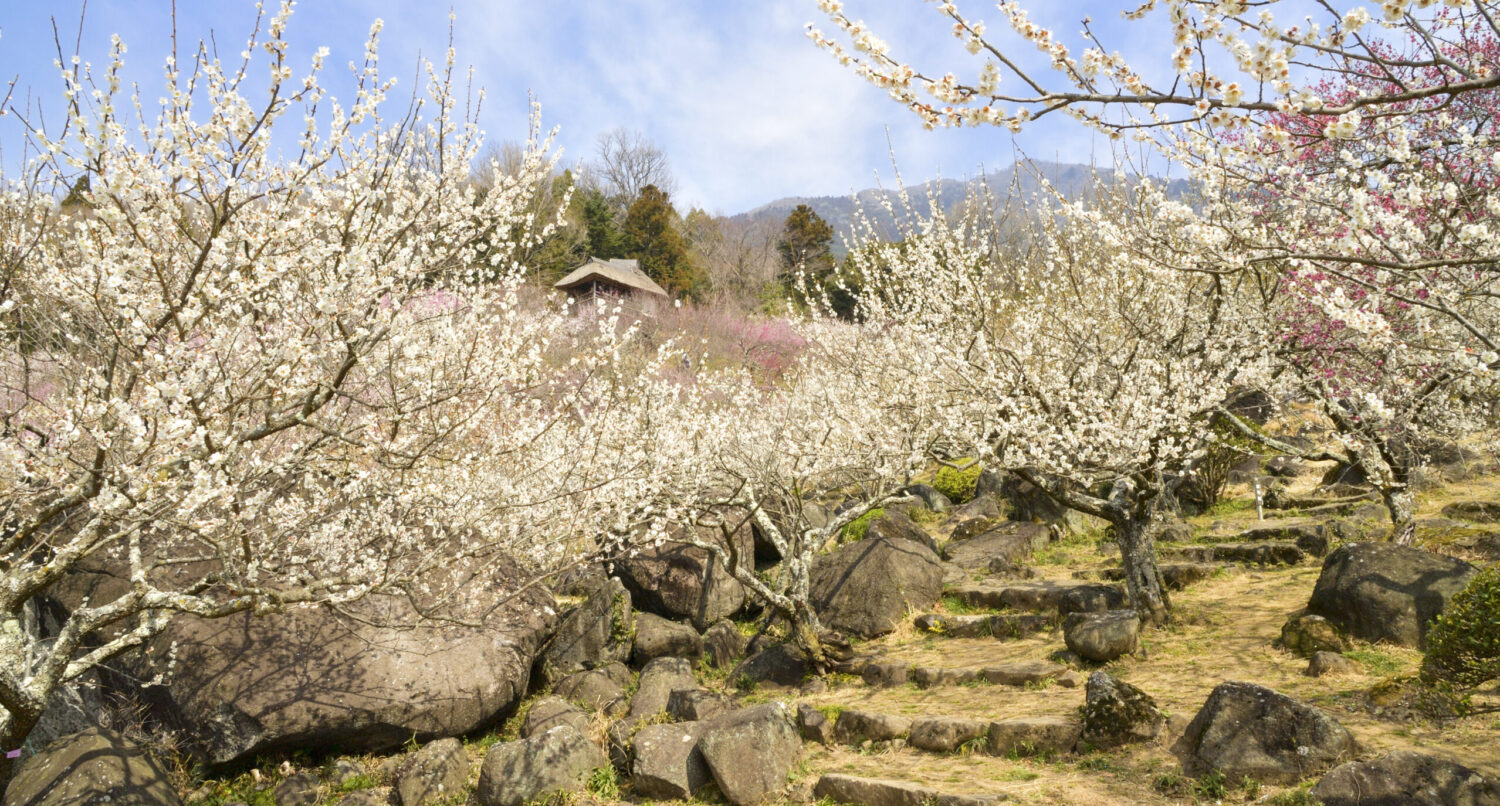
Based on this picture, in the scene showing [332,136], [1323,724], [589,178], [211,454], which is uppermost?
[589,178]

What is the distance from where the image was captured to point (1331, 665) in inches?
261

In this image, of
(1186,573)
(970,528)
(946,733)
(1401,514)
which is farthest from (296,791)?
(1401,514)

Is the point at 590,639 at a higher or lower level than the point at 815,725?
higher

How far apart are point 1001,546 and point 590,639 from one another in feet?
22.6

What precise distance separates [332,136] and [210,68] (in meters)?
0.70

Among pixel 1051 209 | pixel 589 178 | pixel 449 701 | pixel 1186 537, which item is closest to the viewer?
pixel 449 701

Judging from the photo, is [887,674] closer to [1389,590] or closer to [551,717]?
[551,717]

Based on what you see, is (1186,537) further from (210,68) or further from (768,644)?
(210,68)

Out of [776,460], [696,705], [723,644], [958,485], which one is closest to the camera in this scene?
[696,705]

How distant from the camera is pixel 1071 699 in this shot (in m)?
7.16

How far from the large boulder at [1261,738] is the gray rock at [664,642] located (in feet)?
20.2

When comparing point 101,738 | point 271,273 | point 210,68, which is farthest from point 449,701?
point 210,68

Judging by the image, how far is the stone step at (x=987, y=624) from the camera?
943 cm

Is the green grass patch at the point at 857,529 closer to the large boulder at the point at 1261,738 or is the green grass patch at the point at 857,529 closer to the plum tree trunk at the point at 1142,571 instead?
the plum tree trunk at the point at 1142,571
